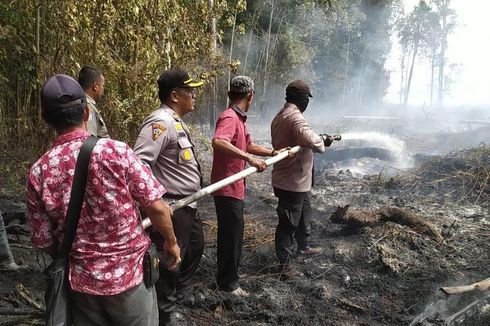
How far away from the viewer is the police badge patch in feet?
8.45

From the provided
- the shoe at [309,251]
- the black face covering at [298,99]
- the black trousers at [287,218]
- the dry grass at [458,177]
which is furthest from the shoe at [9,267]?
the dry grass at [458,177]

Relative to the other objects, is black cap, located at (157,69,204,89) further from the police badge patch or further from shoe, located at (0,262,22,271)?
shoe, located at (0,262,22,271)

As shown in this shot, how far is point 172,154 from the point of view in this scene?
2.71 metres

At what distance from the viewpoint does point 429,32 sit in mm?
47688

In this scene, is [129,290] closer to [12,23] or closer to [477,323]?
[477,323]

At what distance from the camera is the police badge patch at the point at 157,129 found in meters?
2.57

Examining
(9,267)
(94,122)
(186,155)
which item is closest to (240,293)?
(186,155)

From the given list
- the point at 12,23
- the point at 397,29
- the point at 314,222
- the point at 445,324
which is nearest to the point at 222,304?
the point at 445,324

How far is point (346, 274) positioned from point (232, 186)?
1.73m

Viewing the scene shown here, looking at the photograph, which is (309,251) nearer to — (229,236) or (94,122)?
(229,236)

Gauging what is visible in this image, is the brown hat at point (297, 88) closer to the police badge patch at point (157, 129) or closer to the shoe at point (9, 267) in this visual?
the police badge patch at point (157, 129)

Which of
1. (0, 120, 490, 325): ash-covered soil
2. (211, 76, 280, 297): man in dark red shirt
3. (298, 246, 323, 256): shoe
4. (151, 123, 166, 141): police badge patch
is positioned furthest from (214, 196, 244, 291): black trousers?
(298, 246, 323, 256): shoe

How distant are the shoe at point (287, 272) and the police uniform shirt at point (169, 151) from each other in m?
1.66

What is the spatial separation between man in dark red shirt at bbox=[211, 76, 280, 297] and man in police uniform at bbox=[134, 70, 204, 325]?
516 mm
